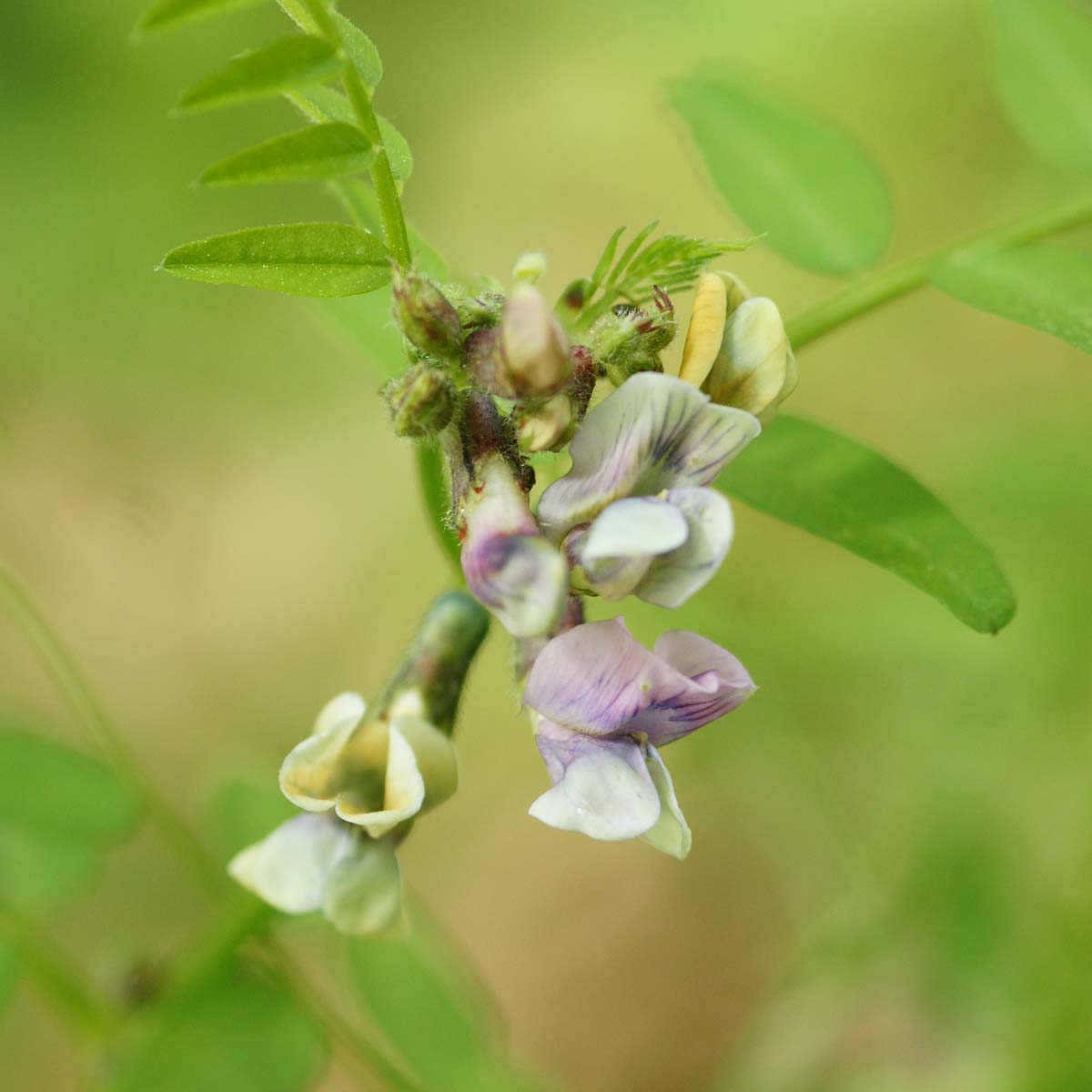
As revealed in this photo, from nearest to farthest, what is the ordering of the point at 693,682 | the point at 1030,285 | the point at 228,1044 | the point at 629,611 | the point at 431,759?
1. the point at 693,682
2. the point at 431,759
3. the point at 1030,285
4. the point at 228,1044
5. the point at 629,611

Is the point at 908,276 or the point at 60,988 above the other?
the point at 908,276

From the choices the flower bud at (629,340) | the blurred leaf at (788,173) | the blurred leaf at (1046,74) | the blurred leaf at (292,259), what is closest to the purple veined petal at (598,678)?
the flower bud at (629,340)

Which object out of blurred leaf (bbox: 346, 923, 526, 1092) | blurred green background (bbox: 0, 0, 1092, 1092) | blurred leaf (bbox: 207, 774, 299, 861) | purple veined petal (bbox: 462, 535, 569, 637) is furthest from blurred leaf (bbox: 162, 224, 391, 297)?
blurred green background (bbox: 0, 0, 1092, 1092)

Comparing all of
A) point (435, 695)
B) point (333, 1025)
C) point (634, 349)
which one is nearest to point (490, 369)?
point (634, 349)

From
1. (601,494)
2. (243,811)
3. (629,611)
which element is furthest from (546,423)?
(629,611)

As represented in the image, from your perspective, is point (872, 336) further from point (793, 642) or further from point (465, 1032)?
point (465, 1032)

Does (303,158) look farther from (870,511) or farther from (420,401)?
(870,511)

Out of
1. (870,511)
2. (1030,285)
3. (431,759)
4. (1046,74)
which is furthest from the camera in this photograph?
(1046,74)
